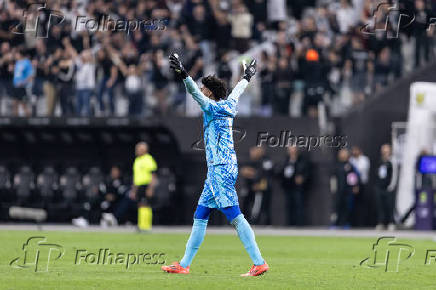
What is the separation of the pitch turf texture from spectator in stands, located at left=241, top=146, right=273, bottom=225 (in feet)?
21.0

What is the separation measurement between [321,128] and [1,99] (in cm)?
878

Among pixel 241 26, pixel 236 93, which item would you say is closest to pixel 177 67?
pixel 236 93

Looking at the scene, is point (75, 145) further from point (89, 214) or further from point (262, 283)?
point (262, 283)

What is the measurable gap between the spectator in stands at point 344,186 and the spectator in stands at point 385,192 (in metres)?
0.73

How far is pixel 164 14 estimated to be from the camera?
A: 99.5 ft

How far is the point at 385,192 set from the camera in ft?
89.9

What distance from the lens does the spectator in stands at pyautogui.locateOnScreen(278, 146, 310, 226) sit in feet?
92.7

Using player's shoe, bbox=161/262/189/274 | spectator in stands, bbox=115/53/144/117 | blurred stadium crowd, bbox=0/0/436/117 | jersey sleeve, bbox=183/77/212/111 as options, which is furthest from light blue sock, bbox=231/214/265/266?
spectator in stands, bbox=115/53/144/117

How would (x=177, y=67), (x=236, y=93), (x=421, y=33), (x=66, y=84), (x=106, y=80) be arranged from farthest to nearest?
(x=66, y=84) < (x=106, y=80) < (x=421, y=33) < (x=236, y=93) < (x=177, y=67)

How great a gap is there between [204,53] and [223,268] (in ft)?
48.2

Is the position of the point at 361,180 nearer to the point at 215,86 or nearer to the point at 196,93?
the point at 215,86

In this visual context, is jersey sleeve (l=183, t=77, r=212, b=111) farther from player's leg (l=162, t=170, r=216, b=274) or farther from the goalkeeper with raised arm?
player's leg (l=162, t=170, r=216, b=274)

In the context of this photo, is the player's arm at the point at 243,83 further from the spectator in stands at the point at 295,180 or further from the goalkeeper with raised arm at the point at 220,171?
the spectator in stands at the point at 295,180

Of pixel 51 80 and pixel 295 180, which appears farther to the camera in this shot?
pixel 51 80
